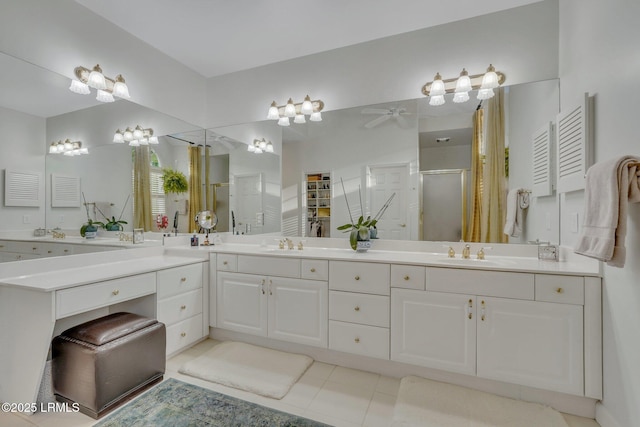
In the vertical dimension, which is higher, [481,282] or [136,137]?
[136,137]

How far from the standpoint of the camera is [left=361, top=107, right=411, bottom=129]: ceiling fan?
2486mm

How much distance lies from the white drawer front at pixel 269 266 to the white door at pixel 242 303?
2.4 inches

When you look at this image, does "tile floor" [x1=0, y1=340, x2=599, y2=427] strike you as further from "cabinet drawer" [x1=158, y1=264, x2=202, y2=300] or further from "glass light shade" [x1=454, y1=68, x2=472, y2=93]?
"glass light shade" [x1=454, y1=68, x2=472, y2=93]

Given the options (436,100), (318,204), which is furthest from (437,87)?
(318,204)

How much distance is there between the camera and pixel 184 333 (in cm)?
243

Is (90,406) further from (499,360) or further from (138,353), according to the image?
(499,360)

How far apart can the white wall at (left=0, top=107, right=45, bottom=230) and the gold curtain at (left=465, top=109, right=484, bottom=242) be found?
316cm

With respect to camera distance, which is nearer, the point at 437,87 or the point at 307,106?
the point at 437,87

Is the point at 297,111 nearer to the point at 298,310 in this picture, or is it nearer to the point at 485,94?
the point at 485,94

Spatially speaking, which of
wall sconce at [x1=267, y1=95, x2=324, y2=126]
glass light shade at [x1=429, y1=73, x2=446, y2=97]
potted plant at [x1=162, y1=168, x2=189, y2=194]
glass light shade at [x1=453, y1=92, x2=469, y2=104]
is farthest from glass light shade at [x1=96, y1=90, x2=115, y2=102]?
glass light shade at [x1=453, y1=92, x2=469, y2=104]

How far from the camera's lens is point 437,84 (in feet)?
7.66

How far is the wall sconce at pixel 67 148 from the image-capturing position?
80.8 inches

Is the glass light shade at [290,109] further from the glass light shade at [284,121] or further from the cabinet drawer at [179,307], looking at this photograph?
the cabinet drawer at [179,307]

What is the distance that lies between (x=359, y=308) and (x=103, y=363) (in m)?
1.62
